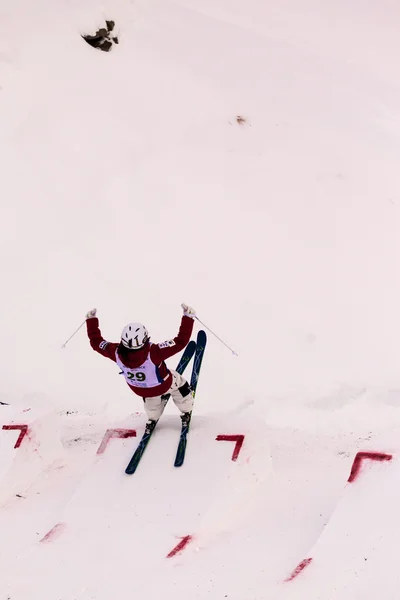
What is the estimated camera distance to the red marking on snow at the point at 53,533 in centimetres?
587

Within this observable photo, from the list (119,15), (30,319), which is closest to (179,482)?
(30,319)

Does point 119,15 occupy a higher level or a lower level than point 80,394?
higher

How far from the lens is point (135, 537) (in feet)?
19.0

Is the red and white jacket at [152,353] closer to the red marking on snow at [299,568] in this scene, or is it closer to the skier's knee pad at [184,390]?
the skier's knee pad at [184,390]

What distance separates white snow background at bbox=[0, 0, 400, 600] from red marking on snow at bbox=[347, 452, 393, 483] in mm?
83

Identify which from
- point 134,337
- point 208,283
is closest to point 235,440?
point 134,337

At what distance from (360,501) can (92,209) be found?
911 centimetres

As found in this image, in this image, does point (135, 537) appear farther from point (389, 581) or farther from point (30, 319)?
point (30, 319)

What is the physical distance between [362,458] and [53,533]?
3278 millimetres

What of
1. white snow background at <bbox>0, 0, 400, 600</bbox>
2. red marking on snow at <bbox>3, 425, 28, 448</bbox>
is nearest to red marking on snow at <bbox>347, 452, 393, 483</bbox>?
white snow background at <bbox>0, 0, 400, 600</bbox>

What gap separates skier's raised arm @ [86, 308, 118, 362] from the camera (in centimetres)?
652

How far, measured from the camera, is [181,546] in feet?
18.3

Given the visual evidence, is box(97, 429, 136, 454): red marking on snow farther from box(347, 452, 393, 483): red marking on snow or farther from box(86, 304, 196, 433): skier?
box(347, 452, 393, 483): red marking on snow

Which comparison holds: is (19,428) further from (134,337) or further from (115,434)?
(134,337)
